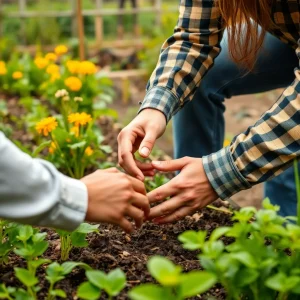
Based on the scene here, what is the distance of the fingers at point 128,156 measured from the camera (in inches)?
73.0

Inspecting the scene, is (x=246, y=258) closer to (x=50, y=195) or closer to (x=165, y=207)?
(x=50, y=195)

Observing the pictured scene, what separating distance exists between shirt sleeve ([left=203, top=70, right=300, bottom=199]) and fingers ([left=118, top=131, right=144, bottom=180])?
A: 201 mm

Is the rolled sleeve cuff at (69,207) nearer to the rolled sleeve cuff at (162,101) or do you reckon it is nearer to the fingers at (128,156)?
the fingers at (128,156)

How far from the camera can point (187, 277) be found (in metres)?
1.08

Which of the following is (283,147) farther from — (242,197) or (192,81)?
(242,197)

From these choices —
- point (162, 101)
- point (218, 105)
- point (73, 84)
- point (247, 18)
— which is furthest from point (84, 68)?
point (247, 18)

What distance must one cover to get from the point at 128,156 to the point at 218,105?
84cm

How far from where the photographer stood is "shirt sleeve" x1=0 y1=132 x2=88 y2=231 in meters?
1.28

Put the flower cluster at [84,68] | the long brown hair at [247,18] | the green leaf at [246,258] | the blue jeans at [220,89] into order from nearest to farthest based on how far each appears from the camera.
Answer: the green leaf at [246,258] → the long brown hair at [247,18] → the blue jeans at [220,89] → the flower cluster at [84,68]

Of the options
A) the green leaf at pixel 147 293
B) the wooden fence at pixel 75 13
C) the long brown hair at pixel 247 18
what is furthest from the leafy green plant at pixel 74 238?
the wooden fence at pixel 75 13

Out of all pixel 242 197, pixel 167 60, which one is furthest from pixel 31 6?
pixel 167 60

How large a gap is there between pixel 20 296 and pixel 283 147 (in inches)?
31.8

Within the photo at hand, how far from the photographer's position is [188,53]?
216 centimetres

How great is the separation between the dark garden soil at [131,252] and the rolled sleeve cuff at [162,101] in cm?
37
